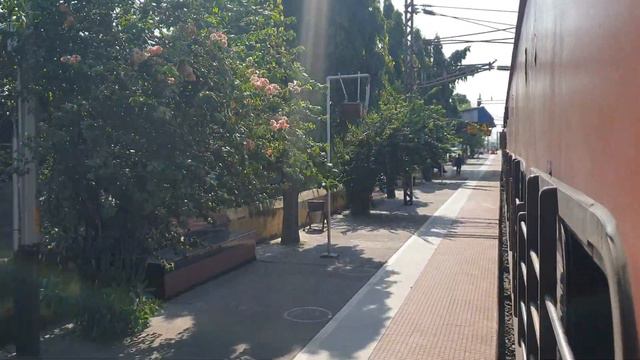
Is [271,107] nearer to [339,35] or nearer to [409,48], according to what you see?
[339,35]

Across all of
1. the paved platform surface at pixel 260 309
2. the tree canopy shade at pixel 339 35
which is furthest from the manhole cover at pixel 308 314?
the tree canopy shade at pixel 339 35

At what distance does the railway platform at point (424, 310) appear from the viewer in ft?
22.8

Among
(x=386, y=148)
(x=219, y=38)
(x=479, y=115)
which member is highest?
(x=479, y=115)

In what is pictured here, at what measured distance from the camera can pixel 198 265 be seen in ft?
32.8

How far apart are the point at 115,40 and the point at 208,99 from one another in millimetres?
1192

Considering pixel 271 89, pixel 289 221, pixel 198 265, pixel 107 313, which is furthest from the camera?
pixel 289 221

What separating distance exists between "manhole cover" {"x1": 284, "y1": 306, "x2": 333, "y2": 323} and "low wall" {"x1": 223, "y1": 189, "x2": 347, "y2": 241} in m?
2.84

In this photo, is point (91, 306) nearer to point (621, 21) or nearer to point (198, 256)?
point (198, 256)

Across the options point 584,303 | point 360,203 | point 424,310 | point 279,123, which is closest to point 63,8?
point 279,123

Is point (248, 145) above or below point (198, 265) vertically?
above

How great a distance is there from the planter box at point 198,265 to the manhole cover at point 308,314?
1604mm

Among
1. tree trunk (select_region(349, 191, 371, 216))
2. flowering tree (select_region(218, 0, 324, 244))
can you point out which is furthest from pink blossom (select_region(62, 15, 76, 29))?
tree trunk (select_region(349, 191, 371, 216))

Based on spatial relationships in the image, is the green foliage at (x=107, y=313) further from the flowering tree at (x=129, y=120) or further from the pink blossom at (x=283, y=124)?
the pink blossom at (x=283, y=124)

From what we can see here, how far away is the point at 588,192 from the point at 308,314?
7.12m
